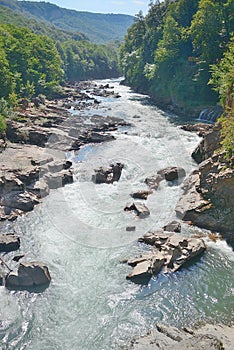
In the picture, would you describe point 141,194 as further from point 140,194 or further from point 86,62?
point 86,62

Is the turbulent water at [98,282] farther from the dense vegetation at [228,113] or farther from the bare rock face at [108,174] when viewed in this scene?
the dense vegetation at [228,113]

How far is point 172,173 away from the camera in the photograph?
100ft

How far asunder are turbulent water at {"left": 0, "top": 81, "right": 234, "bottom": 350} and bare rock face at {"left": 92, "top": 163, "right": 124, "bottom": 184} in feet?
2.33

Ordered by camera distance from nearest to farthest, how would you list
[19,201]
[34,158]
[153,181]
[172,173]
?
[19,201]
[153,181]
[172,173]
[34,158]

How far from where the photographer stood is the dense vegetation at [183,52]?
181 feet

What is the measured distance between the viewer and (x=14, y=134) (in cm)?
4012

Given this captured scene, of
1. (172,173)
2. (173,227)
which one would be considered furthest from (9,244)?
(172,173)

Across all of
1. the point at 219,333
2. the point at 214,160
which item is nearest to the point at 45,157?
the point at 214,160

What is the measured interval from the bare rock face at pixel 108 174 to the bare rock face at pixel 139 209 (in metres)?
5.38

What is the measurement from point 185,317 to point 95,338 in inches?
167

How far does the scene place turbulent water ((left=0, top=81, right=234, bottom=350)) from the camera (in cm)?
1546

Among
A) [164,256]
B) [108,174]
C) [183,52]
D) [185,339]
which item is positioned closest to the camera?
[185,339]

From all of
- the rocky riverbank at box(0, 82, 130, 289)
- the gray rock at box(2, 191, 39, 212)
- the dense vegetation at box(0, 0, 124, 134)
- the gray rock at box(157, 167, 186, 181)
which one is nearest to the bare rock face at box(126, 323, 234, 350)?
the rocky riverbank at box(0, 82, 130, 289)

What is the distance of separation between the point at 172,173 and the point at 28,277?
54.4 feet
